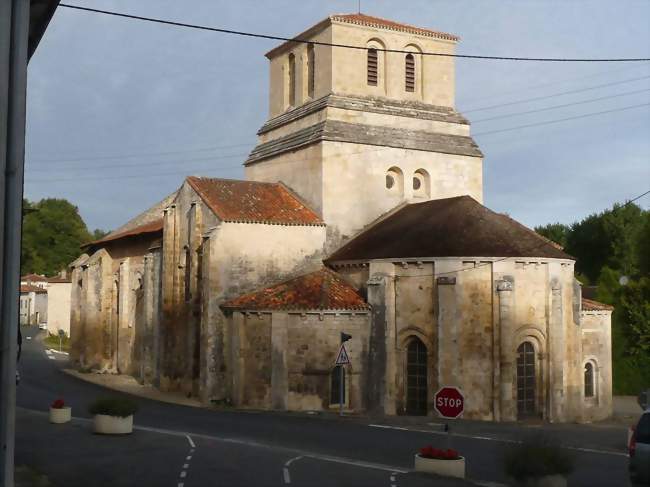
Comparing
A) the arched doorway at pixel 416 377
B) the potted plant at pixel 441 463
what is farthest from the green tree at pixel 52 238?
the potted plant at pixel 441 463

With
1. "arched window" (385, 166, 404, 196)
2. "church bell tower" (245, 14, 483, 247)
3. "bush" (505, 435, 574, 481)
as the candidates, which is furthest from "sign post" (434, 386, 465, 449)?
"arched window" (385, 166, 404, 196)

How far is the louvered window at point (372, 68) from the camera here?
Answer: 119ft

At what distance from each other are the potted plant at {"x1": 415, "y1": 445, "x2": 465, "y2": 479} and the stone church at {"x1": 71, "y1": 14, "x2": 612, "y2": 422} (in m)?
12.0

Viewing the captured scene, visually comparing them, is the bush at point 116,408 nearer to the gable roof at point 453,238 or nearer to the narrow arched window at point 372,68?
the gable roof at point 453,238

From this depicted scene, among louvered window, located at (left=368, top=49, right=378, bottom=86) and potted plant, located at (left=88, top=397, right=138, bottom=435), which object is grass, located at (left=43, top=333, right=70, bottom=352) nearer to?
louvered window, located at (left=368, top=49, right=378, bottom=86)

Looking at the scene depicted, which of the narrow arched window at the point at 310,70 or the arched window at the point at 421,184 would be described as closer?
the arched window at the point at 421,184

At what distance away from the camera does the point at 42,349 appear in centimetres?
6366

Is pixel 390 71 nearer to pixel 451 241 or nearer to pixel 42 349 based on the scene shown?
pixel 451 241

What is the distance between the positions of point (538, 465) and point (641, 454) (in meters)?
2.00

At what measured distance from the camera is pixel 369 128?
1380 inches

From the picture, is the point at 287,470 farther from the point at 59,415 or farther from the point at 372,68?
the point at 372,68

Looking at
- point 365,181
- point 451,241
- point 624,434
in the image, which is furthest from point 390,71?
point 624,434

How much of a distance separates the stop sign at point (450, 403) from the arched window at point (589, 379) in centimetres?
1834

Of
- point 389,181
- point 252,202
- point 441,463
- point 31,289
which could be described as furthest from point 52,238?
point 441,463
